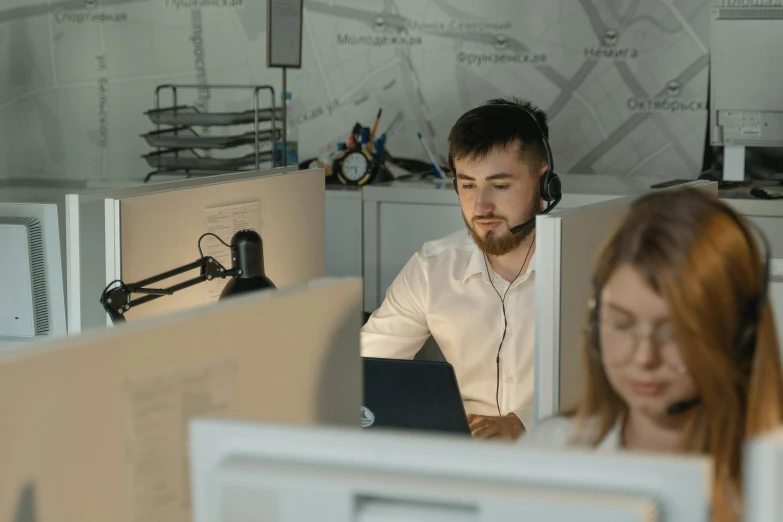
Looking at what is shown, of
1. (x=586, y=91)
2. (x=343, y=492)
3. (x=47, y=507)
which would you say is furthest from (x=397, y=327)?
(x=586, y=91)

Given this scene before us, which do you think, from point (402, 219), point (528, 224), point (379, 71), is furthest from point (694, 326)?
point (379, 71)

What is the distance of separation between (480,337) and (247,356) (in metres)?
1.25

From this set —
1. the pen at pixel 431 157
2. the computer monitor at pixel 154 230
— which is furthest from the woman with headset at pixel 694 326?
the pen at pixel 431 157

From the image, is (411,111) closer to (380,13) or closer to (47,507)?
(380,13)

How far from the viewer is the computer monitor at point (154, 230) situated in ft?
5.19

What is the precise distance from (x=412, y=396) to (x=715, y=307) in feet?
2.24

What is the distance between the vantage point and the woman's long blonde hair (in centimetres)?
94

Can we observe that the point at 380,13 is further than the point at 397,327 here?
Yes

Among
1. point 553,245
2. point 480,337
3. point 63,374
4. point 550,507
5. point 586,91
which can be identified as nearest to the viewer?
point 550,507

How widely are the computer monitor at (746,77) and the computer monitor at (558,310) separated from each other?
6.33 ft

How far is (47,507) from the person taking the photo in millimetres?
860

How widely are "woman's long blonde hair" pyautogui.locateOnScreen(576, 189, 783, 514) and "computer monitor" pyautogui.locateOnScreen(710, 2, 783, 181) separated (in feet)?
7.45

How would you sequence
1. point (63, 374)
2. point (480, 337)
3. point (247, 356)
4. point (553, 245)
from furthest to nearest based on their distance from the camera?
point (480, 337) → point (553, 245) → point (247, 356) → point (63, 374)

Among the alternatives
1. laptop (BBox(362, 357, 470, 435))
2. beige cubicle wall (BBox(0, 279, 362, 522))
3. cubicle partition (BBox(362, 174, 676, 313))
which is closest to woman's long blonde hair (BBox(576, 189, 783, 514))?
beige cubicle wall (BBox(0, 279, 362, 522))
